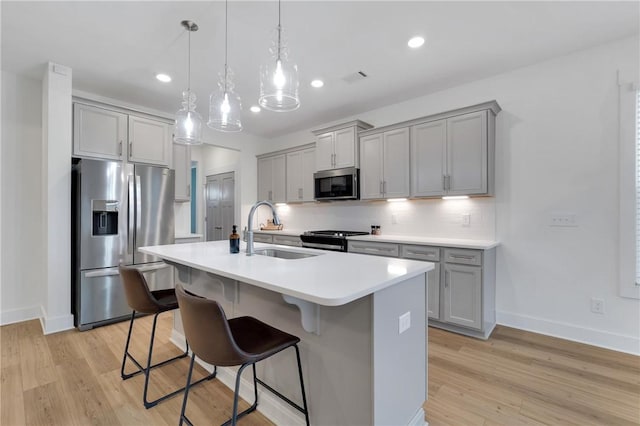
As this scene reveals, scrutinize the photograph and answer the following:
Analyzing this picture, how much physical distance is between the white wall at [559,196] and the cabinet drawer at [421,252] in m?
0.61

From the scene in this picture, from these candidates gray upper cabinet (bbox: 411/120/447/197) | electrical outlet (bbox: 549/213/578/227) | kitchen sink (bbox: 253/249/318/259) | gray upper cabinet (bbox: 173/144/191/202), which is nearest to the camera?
kitchen sink (bbox: 253/249/318/259)

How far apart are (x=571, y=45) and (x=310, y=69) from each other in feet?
8.17

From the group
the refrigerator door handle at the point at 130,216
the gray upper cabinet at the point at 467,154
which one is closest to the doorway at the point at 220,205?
the refrigerator door handle at the point at 130,216

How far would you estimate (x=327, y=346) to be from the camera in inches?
59.7

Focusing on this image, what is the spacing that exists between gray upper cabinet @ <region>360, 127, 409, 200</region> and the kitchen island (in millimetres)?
2029

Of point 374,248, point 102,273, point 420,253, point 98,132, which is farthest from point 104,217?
point 420,253

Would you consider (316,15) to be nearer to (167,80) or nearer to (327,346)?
(167,80)

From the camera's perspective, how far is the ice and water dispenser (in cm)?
324

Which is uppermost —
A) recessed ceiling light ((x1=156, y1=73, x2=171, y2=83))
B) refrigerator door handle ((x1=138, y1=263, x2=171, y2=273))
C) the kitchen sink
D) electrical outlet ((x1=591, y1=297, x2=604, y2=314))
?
recessed ceiling light ((x1=156, y1=73, x2=171, y2=83))

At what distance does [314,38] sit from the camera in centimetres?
262

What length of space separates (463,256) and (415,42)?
2091 mm

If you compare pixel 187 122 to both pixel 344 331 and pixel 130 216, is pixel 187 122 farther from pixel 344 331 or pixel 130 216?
pixel 344 331

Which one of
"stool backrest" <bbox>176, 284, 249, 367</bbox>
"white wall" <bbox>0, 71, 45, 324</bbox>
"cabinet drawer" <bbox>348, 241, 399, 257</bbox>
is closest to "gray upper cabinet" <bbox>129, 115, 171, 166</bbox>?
"white wall" <bbox>0, 71, 45, 324</bbox>

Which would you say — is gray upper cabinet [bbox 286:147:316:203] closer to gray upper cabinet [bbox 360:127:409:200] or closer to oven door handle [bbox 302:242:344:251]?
oven door handle [bbox 302:242:344:251]
